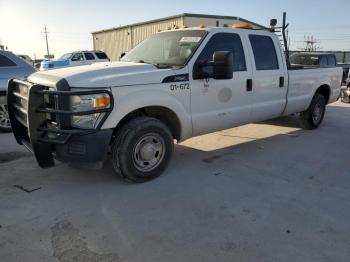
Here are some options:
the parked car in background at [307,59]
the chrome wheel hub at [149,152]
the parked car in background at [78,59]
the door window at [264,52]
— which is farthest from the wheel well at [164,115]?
the parked car in background at [78,59]

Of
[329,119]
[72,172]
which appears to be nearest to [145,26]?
[329,119]

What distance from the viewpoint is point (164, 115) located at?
4.46m

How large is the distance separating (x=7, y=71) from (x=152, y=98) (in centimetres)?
429

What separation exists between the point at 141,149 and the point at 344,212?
2.32 metres

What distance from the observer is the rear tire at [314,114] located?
6.95 m

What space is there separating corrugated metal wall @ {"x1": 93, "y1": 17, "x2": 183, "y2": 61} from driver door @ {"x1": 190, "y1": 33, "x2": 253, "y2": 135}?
62.6 ft

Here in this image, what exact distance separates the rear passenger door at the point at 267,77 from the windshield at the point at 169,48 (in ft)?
3.49

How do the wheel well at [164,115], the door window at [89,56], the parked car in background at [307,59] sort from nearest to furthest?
the wheel well at [164,115] → the parked car in background at [307,59] → the door window at [89,56]

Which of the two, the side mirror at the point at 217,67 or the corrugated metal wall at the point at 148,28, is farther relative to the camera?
the corrugated metal wall at the point at 148,28

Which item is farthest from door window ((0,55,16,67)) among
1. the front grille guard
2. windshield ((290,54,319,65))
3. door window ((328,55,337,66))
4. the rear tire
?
door window ((328,55,337,66))

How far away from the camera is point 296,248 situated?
2.78 m

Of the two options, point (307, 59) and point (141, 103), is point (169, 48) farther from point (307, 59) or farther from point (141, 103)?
point (307, 59)

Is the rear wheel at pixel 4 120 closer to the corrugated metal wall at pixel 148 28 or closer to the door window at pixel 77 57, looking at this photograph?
the door window at pixel 77 57

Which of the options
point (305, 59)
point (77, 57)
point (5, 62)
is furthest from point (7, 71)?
point (77, 57)
